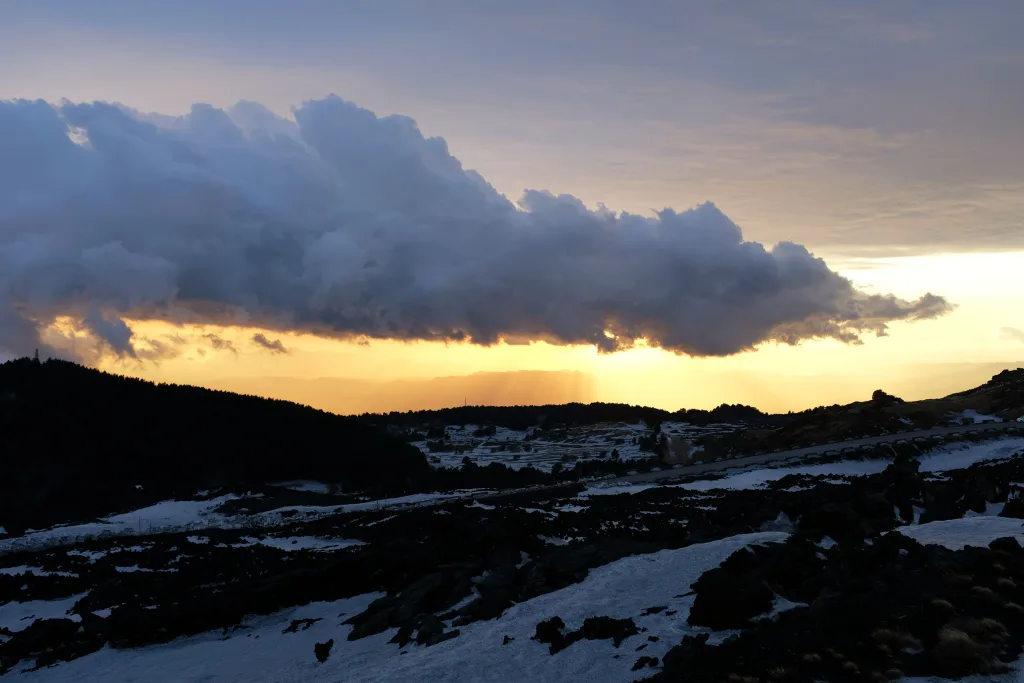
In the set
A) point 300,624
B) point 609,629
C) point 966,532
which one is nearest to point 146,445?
point 300,624

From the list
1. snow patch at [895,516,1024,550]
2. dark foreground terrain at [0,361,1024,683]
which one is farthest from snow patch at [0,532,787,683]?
snow patch at [895,516,1024,550]

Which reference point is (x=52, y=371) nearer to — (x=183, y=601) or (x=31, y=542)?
(x=31, y=542)

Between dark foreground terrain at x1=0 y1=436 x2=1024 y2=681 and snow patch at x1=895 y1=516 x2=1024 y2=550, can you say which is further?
snow patch at x1=895 y1=516 x2=1024 y2=550

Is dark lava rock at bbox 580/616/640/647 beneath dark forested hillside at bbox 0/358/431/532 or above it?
beneath

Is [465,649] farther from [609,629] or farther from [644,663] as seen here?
[644,663]

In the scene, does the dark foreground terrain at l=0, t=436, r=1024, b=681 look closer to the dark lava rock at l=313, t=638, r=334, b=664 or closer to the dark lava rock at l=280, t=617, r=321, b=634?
the dark lava rock at l=280, t=617, r=321, b=634

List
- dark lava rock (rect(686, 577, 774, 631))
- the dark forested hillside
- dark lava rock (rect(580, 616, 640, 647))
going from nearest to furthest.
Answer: dark lava rock (rect(686, 577, 774, 631)), dark lava rock (rect(580, 616, 640, 647)), the dark forested hillside

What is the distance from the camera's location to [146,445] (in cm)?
10400

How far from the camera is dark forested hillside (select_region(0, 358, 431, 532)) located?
95.1 m

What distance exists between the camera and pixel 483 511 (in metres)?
53.5

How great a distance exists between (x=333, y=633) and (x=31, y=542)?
1568 inches

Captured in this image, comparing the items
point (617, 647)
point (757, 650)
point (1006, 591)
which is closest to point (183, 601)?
point (617, 647)

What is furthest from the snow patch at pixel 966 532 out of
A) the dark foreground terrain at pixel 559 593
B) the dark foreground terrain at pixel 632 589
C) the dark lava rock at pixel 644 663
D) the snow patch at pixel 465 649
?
the dark lava rock at pixel 644 663

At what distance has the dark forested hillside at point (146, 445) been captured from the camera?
312 feet
